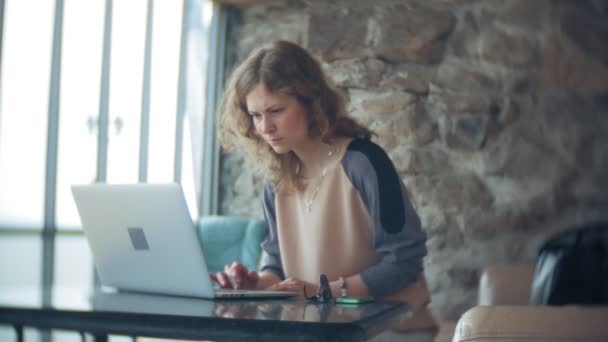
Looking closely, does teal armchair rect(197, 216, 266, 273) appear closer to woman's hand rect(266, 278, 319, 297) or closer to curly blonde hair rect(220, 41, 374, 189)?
curly blonde hair rect(220, 41, 374, 189)

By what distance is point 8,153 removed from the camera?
252cm

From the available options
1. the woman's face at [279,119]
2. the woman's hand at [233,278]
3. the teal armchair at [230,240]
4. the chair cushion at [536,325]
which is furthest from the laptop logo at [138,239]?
the teal armchair at [230,240]

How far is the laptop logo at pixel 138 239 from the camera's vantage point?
1.41 metres

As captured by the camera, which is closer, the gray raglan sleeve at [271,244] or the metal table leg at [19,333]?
the metal table leg at [19,333]

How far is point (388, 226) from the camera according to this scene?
1626 millimetres

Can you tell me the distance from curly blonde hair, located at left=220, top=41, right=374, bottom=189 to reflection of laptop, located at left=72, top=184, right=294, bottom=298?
0.46 m

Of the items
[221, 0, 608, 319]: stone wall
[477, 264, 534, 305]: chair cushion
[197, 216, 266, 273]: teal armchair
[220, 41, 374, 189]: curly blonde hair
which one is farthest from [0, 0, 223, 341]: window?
[477, 264, 534, 305]: chair cushion

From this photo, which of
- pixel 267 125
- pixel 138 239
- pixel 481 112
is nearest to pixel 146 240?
pixel 138 239

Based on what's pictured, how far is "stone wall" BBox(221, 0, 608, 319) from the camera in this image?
9.63ft

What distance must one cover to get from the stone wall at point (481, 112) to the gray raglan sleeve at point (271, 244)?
135 cm

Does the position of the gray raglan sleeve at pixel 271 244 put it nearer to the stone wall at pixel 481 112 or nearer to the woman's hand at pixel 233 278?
the woman's hand at pixel 233 278

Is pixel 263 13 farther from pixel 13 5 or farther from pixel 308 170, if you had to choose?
pixel 308 170

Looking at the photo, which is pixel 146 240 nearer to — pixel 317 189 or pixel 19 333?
pixel 19 333

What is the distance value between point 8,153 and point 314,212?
4.21ft
